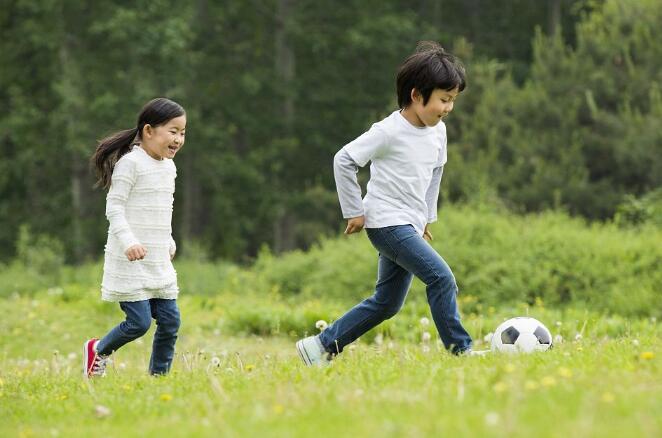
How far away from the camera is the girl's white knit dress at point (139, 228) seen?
6.04m

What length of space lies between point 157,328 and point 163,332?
5cm

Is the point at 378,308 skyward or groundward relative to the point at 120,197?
groundward

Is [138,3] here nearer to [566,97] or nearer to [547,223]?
[566,97]

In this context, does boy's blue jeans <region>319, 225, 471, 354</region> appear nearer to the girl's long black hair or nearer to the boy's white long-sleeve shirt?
the boy's white long-sleeve shirt

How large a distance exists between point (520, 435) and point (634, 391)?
0.81 m

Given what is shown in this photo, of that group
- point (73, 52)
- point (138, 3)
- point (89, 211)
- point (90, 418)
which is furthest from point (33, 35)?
point (90, 418)

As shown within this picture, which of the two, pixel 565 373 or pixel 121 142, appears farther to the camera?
pixel 121 142

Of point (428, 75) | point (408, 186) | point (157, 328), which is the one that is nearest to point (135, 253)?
point (157, 328)

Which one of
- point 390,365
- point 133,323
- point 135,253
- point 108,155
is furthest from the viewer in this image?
point 108,155

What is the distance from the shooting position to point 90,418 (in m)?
4.50

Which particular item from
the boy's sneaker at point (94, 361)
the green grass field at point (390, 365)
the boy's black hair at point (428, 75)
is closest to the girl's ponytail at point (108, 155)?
the boy's sneaker at point (94, 361)

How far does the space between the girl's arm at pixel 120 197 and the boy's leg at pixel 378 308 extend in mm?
1336

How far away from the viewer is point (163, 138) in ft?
20.4

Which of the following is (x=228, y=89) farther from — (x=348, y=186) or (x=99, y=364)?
(x=348, y=186)
